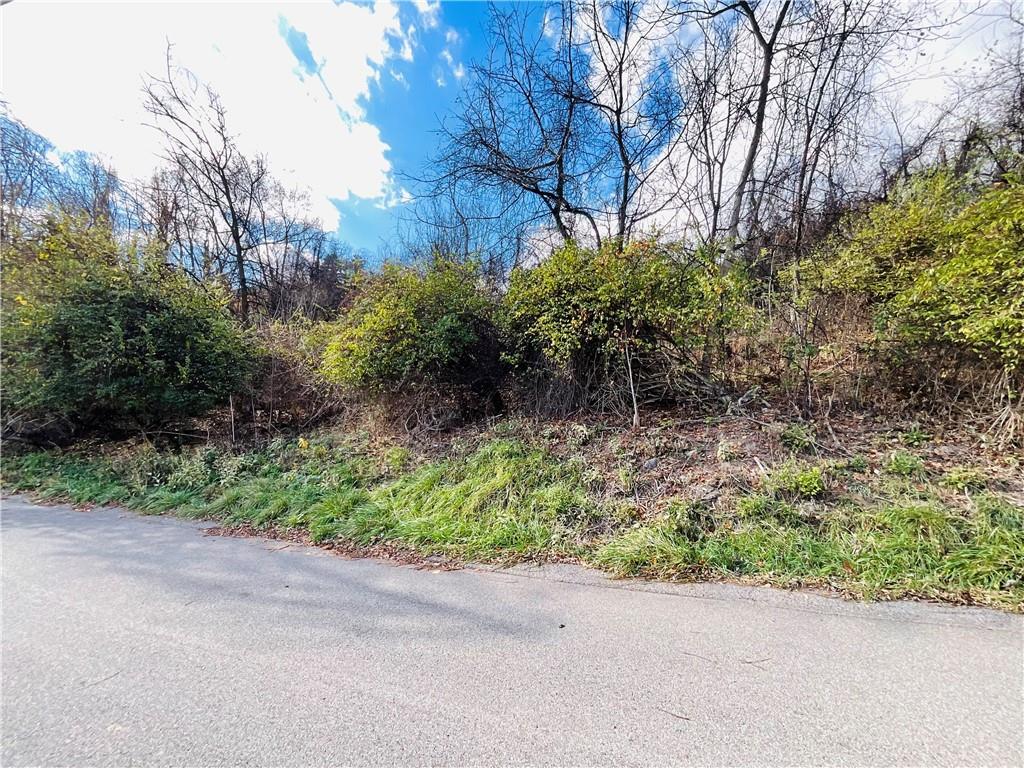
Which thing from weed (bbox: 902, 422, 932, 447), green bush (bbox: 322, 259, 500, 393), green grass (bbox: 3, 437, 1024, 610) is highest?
green bush (bbox: 322, 259, 500, 393)

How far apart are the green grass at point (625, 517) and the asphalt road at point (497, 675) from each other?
26 cm

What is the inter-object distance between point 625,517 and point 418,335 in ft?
12.6

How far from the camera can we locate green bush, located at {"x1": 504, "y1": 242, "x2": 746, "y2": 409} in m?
4.78

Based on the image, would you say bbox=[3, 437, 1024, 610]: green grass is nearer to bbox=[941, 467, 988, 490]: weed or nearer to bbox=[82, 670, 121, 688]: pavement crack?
bbox=[941, 467, 988, 490]: weed

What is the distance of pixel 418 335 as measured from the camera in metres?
5.57

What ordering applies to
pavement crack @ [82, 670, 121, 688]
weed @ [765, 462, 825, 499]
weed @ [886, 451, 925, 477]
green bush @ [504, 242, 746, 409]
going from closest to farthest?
1. pavement crack @ [82, 670, 121, 688]
2. weed @ [765, 462, 825, 499]
3. weed @ [886, 451, 925, 477]
4. green bush @ [504, 242, 746, 409]

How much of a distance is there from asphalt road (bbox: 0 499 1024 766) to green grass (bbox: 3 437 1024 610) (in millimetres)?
262

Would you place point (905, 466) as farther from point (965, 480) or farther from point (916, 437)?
point (916, 437)

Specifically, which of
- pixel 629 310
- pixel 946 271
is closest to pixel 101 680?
pixel 629 310

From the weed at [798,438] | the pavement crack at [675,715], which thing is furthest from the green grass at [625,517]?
the pavement crack at [675,715]

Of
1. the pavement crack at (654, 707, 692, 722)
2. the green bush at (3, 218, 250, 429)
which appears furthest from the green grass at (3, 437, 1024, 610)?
the green bush at (3, 218, 250, 429)

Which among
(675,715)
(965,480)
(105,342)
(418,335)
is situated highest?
(105,342)

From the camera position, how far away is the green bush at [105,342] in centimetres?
553

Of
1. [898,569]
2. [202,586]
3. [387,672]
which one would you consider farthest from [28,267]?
[898,569]
